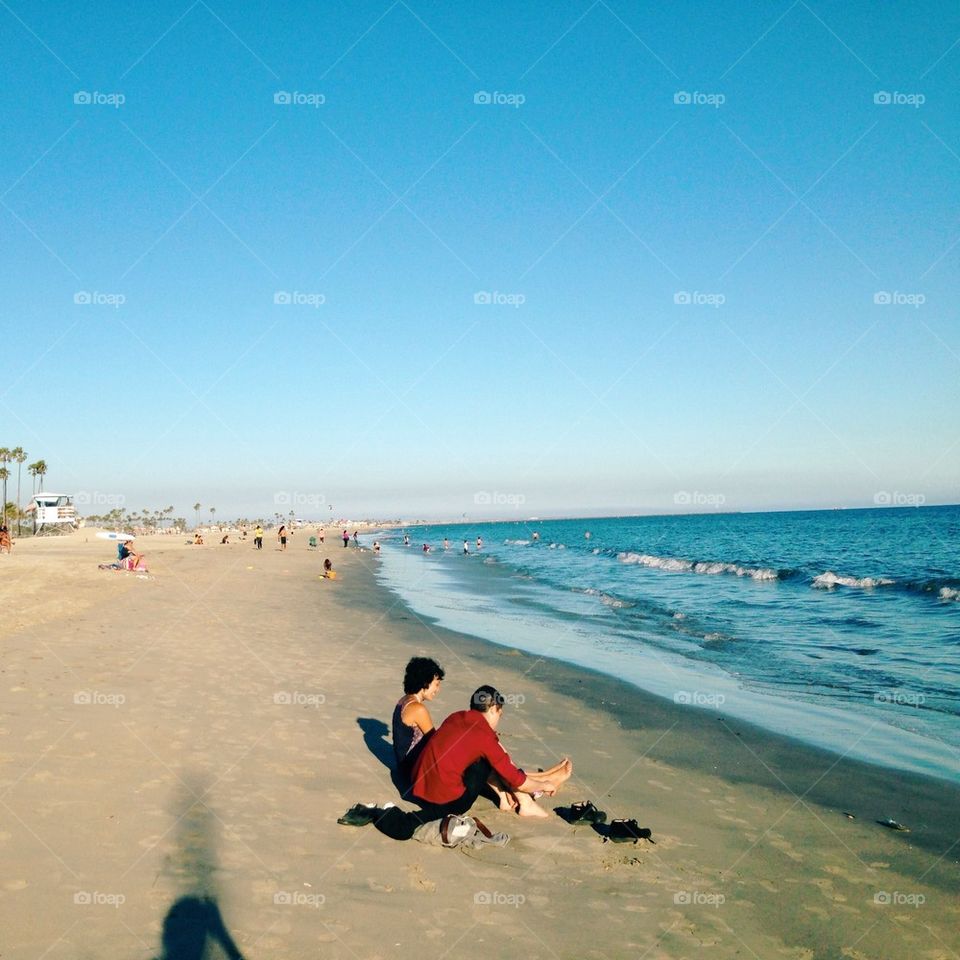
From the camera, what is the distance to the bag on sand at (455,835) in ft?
20.9

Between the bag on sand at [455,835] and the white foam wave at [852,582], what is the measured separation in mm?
30403

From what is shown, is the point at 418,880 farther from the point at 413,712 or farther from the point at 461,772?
the point at 413,712

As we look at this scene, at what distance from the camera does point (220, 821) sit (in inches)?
256

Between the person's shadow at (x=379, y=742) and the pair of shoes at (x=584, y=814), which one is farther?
the person's shadow at (x=379, y=742)

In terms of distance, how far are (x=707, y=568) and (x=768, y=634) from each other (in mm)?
25235

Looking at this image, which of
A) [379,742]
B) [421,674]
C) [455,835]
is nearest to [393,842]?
[455,835]

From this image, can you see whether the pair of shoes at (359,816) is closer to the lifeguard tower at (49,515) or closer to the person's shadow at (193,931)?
the person's shadow at (193,931)

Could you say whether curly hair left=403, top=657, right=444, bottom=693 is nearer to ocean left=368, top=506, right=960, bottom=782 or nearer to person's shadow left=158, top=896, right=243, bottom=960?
person's shadow left=158, top=896, right=243, bottom=960

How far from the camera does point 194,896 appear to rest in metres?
5.23

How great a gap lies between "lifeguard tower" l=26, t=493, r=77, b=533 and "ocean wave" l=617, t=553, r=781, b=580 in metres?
62.3

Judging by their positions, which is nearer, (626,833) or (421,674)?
(626,833)

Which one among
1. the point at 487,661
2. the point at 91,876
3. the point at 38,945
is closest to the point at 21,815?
the point at 91,876

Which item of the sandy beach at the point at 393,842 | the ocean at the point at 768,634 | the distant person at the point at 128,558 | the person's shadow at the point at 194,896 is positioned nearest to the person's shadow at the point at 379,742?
the sandy beach at the point at 393,842

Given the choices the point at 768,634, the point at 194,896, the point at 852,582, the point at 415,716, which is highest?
the point at 415,716
